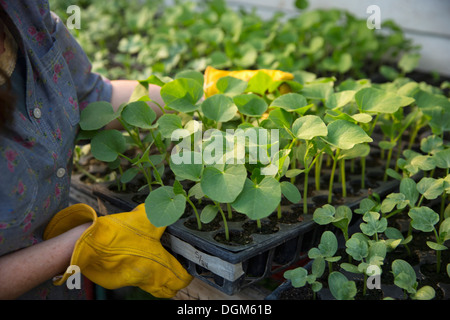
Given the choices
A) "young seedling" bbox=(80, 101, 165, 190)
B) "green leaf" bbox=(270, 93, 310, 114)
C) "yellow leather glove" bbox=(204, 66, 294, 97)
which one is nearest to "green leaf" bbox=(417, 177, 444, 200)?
"green leaf" bbox=(270, 93, 310, 114)

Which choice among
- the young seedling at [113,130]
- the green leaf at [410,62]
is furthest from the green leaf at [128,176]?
the green leaf at [410,62]

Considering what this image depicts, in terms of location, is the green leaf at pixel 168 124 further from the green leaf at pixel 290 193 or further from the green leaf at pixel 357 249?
the green leaf at pixel 357 249

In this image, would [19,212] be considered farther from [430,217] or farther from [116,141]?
[430,217]

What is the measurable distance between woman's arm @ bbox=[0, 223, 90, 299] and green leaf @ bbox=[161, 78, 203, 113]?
0.90ft

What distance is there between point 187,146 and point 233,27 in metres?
0.87

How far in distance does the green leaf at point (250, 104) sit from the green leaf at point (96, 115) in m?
0.22

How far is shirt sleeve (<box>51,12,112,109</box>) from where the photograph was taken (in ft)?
2.70

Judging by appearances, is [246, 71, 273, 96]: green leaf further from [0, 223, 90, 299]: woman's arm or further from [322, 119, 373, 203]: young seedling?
[0, 223, 90, 299]: woman's arm

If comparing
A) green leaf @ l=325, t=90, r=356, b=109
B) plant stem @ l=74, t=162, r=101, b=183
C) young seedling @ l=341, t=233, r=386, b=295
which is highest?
green leaf @ l=325, t=90, r=356, b=109

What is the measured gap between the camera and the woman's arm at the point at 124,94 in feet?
3.06

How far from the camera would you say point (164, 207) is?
2.18 ft

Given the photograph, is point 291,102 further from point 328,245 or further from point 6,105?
point 6,105

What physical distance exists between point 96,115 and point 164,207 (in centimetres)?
26

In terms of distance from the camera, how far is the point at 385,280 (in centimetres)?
66
